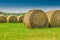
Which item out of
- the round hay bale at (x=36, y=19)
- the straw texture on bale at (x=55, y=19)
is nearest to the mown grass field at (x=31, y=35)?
the round hay bale at (x=36, y=19)

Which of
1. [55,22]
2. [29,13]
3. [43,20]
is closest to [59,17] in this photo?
[55,22]

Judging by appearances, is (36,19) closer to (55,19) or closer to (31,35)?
(55,19)

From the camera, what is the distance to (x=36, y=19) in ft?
40.6

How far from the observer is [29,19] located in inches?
478

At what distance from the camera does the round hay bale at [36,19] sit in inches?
478

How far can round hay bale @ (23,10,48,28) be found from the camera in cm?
1213

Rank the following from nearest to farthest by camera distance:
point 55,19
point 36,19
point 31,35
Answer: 1. point 31,35
2. point 36,19
3. point 55,19

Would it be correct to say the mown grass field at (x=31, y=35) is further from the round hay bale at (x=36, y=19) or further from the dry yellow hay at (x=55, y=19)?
the dry yellow hay at (x=55, y=19)

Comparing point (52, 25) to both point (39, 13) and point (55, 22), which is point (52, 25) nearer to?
point (55, 22)

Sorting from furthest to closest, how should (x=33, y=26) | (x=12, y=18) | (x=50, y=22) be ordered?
(x=12, y=18) < (x=50, y=22) < (x=33, y=26)

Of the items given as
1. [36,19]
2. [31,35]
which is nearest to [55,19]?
[36,19]

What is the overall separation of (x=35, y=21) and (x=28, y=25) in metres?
0.49

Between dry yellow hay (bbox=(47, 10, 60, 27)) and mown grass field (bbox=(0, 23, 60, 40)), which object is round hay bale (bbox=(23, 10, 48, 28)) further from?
mown grass field (bbox=(0, 23, 60, 40))

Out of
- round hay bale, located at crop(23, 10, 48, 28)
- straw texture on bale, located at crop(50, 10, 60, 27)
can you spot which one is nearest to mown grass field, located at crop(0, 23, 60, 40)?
round hay bale, located at crop(23, 10, 48, 28)
